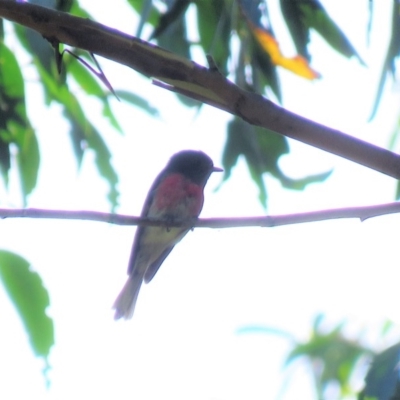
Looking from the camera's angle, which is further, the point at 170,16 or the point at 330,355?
the point at 330,355

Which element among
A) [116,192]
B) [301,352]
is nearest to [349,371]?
[301,352]

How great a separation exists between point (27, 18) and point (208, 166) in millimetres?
3131

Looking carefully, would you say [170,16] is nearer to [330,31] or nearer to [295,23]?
[295,23]

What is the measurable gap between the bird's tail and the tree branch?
10.2ft

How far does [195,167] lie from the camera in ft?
14.8

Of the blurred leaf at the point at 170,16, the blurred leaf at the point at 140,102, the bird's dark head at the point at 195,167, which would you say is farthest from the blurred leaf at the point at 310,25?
the bird's dark head at the point at 195,167

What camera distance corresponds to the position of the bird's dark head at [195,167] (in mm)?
4461

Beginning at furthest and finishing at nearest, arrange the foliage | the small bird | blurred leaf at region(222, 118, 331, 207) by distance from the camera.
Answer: the small bird < blurred leaf at region(222, 118, 331, 207) < the foliage

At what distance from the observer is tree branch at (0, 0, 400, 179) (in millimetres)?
1388

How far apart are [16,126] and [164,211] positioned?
1.74m

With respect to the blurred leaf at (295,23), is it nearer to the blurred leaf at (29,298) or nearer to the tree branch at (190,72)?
the tree branch at (190,72)

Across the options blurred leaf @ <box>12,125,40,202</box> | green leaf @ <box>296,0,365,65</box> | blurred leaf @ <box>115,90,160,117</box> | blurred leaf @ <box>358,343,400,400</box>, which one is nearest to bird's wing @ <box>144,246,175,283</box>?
blurred leaf @ <box>115,90,160,117</box>

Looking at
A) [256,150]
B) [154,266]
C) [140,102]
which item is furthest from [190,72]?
[154,266]

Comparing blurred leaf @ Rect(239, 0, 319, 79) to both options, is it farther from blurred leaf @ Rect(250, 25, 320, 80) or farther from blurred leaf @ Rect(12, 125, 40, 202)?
blurred leaf @ Rect(12, 125, 40, 202)
